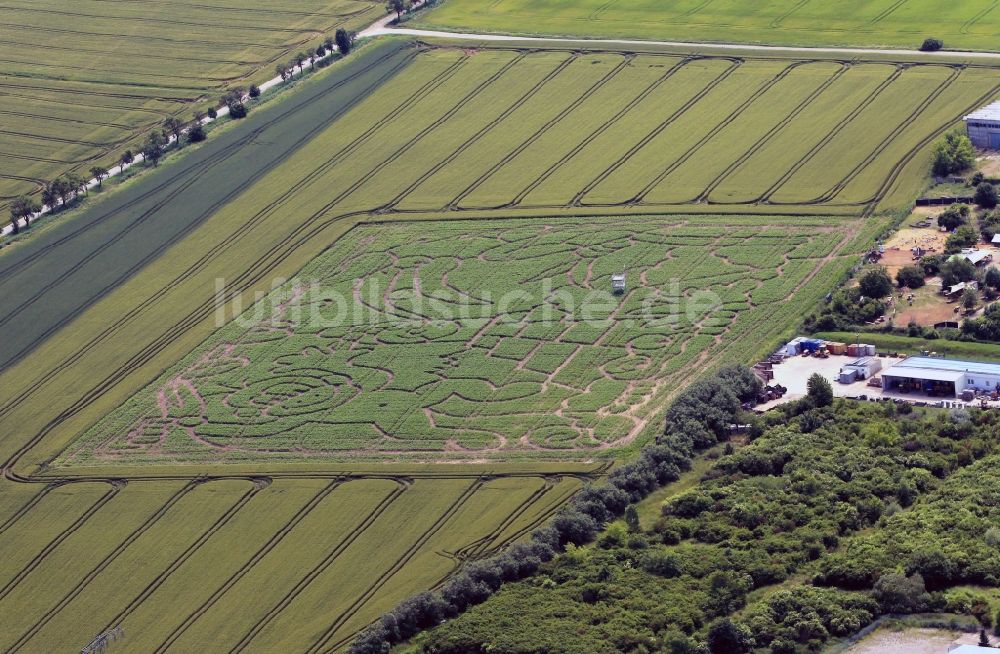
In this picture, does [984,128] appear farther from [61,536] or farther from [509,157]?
[61,536]

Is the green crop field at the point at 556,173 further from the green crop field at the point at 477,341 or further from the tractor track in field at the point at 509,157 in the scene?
the green crop field at the point at 477,341

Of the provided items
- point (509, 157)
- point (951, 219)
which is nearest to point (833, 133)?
point (951, 219)

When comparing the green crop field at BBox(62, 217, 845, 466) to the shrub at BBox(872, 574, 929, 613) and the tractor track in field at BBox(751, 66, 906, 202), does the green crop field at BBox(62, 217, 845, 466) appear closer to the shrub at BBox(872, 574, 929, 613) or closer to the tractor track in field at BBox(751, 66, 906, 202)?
the tractor track in field at BBox(751, 66, 906, 202)

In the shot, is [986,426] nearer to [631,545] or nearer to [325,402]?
[631,545]

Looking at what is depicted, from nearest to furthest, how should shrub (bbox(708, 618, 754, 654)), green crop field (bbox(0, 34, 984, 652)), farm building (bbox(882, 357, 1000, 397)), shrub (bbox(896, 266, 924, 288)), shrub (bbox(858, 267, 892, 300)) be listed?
shrub (bbox(708, 618, 754, 654)) < green crop field (bbox(0, 34, 984, 652)) < farm building (bbox(882, 357, 1000, 397)) < shrub (bbox(858, 267, 892, 300)) < shrub (bbox(896, 266, 924, 288))

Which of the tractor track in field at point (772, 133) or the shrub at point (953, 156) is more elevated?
the tractor track in field at point (772, 133)

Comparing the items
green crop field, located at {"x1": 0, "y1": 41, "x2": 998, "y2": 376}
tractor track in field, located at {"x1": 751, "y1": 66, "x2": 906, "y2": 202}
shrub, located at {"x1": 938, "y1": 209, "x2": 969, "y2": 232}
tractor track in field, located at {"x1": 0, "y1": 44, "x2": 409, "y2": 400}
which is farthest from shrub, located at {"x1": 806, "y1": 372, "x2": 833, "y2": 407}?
tractor track in field, located at {"x1": 0, "y1": 44, "x2": 409, "y2": 400}

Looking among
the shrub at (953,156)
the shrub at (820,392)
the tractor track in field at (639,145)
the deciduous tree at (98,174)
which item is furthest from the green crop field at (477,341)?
the deciduous tree at (98,174)
